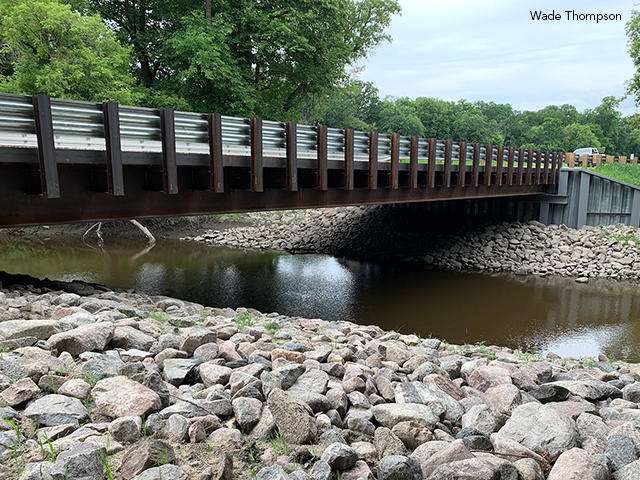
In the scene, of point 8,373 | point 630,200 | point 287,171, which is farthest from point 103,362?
point 630,200

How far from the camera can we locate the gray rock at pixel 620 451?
383 cm

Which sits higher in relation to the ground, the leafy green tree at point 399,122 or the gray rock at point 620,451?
the leafy green tree at point 399,122

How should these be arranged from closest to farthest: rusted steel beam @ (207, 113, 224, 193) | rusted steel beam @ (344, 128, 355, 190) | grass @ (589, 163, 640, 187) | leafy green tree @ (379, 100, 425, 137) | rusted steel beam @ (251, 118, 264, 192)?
1. rusted steel beam @ (207, 113, 224, 193)
2. rusted steel beam @ (251, 118, 264, 192)
3. rusted steel beam @ (344, 128, 355, 190)
4. grass @ (589, 163, 640, 187)
5. leafy green tree @ (379, 100, 425, 137)

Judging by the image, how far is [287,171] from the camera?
1206 centimetres

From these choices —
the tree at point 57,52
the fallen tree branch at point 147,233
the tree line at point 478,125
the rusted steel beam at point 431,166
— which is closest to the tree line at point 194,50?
the tree at point 57,52

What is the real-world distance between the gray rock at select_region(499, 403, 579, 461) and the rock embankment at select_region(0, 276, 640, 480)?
1 cm

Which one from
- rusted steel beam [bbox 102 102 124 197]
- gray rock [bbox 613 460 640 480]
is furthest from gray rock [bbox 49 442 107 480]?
rusted steel beam [bbox 102 102 124 197]

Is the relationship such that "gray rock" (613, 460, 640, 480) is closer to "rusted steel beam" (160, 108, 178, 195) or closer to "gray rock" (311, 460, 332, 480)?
"gray rock" (311, 460, 332, 480)

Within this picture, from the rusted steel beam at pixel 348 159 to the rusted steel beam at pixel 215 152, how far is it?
156 inches

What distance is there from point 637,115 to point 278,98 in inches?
1053

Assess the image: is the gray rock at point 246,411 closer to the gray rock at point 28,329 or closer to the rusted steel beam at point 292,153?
the gray rock at point 28,329

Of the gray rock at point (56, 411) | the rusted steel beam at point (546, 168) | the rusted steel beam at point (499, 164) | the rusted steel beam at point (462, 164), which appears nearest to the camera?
the gray rock at point (56, 411)

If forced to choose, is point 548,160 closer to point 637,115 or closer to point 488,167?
point 488,167

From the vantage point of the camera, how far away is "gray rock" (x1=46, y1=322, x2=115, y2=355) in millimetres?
4945
